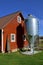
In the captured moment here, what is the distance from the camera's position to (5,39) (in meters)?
24.1

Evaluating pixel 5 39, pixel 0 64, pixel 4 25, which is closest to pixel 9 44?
pixel 5 39

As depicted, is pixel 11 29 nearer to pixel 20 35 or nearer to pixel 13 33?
pixel 13 33

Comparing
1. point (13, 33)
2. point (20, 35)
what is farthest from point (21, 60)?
point (20, 35)

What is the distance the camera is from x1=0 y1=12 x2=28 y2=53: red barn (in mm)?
23828

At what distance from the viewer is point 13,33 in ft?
83.6

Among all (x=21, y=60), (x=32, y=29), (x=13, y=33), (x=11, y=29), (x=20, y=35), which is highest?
(x=11, y=29)

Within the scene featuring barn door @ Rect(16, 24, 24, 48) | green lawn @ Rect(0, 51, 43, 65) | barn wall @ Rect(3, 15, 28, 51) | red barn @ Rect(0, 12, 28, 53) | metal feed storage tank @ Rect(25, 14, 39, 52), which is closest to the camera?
green lawn @ Rect(0, 51, 43, 65)

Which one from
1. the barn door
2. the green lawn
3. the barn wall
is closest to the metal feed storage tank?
the barn wall

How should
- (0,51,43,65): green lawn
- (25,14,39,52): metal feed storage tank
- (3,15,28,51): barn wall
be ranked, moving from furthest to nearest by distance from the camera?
(3,15,28,51): barn wall, (25,14,39,52): metal feed storage tank, (0,51,43,65): green lawn

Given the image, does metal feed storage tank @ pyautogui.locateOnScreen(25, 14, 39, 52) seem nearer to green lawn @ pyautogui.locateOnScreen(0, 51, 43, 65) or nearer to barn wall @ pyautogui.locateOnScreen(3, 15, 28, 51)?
barn wall @ pyautogui.locateOnScreen(3, 15, 28, 51)

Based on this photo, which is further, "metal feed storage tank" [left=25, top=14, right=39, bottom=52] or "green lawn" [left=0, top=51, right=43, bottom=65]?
"metal feed storage tank" [left=25, top=14, right=39, bottom=52]

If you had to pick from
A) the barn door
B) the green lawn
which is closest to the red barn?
the barn door

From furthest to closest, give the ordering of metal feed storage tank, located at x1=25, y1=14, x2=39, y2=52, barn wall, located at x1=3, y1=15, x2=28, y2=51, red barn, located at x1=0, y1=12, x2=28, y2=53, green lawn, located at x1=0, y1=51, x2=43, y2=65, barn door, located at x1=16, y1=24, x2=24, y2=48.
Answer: barn door, located at x1=16, y1=24, x2=24, y2=48 < barn wall, located at x1=3, y1=15, x2=28, y2=51 < red barn, located at x1=0, y1=12, x2=28, y2=53 < metal feed storage tank, located at x1=25, y1=14, x2=39, y2=52 < green lawn, located at x1=0, y1=51, x2=43, y2=65

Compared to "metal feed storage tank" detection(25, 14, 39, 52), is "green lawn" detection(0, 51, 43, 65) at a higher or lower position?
lower
